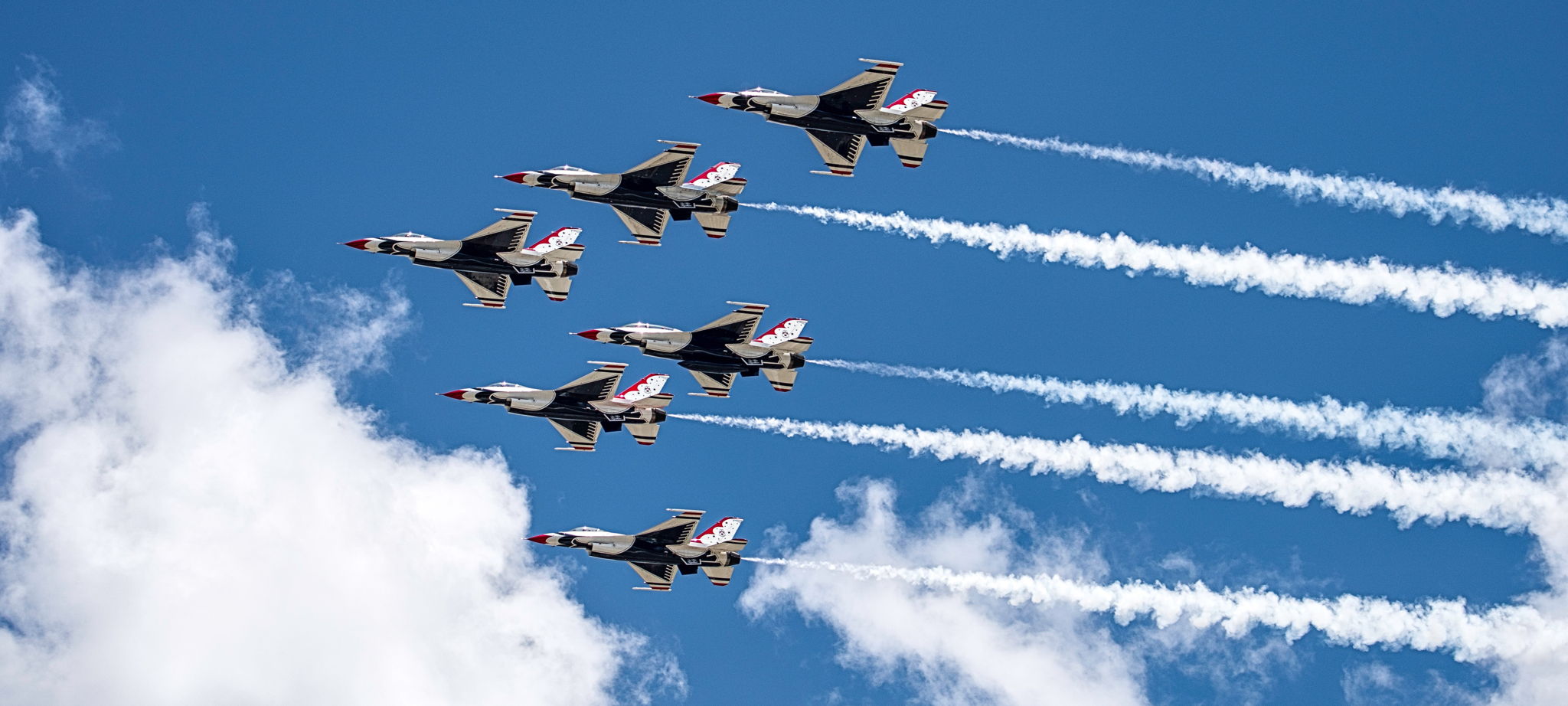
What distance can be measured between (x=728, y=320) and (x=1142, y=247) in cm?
2248

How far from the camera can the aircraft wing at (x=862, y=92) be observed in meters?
100

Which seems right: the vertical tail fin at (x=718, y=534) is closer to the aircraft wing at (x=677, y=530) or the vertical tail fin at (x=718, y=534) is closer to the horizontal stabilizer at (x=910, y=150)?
the aircraft wing at (x=677, y=530)

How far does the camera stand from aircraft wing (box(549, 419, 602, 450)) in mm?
109250

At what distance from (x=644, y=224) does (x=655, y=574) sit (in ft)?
66.2

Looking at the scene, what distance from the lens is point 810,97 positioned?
333ft

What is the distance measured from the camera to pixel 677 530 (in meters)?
109

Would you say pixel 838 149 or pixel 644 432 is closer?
pixel 838 149

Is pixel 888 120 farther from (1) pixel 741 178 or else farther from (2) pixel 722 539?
(2) pixel 722 539

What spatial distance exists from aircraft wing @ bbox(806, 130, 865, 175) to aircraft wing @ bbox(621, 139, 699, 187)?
6.45 metres

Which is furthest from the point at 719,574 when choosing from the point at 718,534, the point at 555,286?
the point at 555,286

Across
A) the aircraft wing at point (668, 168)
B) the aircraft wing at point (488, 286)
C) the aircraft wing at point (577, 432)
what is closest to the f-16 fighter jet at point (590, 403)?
the aircraft wing at point (577, 432)

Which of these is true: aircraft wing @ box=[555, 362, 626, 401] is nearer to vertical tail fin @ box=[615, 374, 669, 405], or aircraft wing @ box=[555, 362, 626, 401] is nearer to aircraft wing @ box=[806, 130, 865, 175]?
vertical tail fin @ box=[615, 374, 669, 405]

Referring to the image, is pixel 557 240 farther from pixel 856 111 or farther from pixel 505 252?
pixel 856 111

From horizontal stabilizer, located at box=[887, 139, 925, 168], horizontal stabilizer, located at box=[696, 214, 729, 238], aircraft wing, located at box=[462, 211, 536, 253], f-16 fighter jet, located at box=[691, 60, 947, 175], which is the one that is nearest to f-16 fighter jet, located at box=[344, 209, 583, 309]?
aircraft wing, located at box=[462, 211, 536, 253]
